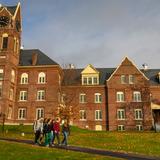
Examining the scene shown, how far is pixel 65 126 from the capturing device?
25.0 meters

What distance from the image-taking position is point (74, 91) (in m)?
59.5

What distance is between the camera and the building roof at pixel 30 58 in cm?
5808

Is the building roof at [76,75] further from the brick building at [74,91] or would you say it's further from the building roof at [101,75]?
the brick building at [74,91]

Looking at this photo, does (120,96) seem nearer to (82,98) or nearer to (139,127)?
(139,127)

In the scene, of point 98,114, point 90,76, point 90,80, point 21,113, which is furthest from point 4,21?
point 98,114

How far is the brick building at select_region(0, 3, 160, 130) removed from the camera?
55.0m

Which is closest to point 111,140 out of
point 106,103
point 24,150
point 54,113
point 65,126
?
point 65,126

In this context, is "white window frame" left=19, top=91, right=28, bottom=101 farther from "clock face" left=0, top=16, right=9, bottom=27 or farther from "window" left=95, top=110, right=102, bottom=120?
"window" left=95, top=110, right=102, bottom=120

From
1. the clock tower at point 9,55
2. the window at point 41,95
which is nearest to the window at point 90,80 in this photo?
the window at point 41,95

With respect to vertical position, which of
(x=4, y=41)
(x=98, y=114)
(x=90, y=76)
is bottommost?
(x=98, y=114)

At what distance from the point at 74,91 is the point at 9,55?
47.4ft

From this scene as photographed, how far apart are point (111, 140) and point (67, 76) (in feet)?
111

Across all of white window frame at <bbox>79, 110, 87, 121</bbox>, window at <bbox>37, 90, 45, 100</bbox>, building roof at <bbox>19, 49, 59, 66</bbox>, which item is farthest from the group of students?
white window frame at <bbox>79, 110, 87, 121</bbox>

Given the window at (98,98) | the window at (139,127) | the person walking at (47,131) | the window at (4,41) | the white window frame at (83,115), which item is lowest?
the person walking at (47,131)
